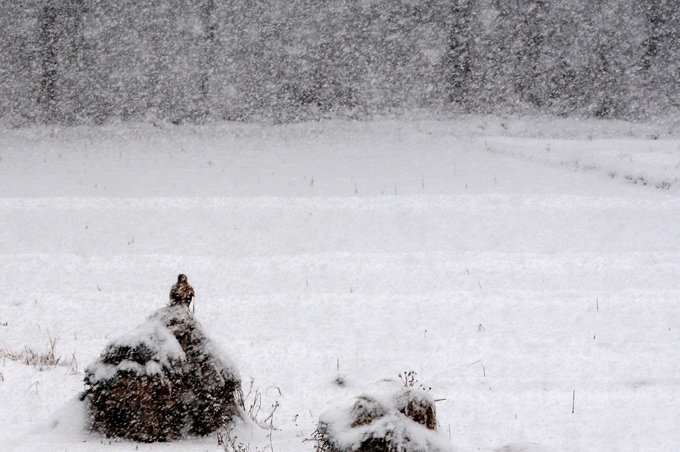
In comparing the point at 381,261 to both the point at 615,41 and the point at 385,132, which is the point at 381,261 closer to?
the point at 385,132

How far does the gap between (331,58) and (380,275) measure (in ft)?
61.7

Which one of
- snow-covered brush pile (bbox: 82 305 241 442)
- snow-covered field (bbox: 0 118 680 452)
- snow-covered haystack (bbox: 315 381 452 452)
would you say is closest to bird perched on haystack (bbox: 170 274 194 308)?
snow-covered brush pile (bbox: 82 305 241 442)

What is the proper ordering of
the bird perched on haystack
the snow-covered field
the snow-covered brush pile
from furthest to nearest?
the snow-covered field < the bird perched on haystack < the snow-covered brush pile

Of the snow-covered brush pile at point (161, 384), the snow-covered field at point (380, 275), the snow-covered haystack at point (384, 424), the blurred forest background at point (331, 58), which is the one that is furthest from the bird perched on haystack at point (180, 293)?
the blurred forest background at point (331, 58)

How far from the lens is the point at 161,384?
14.8ft

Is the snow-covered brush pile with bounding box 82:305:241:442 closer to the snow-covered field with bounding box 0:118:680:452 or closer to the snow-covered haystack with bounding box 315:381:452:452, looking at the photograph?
the snow-covered field with bounding box 0:118:680:452

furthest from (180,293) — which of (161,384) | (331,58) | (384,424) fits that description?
(331,58)

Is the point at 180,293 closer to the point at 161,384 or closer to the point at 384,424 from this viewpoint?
the point at 161,384

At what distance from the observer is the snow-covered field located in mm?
5844

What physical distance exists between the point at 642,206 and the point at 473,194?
3.43m

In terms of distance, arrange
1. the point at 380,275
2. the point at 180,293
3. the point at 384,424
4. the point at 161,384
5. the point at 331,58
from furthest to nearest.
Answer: the point at 331,58, the point at 380,275, the point at 180,293, the point at 161,384, the point at 384,424

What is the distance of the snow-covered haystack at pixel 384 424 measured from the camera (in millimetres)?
3498

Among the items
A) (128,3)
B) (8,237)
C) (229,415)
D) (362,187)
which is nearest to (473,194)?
(362,187)

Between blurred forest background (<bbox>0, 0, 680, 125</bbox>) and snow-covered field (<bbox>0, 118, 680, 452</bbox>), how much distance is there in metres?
6.16
